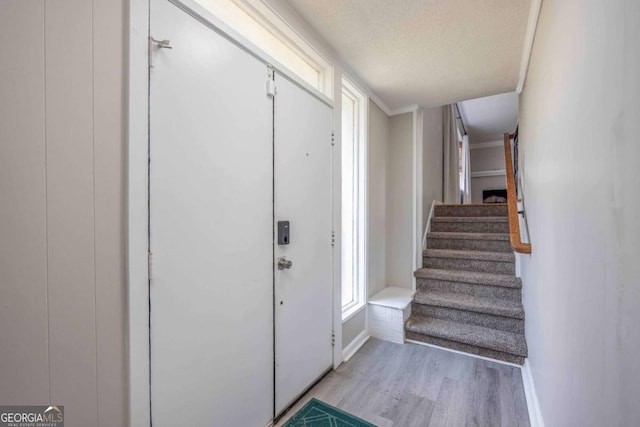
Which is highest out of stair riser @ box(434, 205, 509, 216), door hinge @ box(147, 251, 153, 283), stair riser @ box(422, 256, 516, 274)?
stair riser @ box(434, 205, 509, 216)

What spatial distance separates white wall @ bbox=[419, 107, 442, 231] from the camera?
3468 mm

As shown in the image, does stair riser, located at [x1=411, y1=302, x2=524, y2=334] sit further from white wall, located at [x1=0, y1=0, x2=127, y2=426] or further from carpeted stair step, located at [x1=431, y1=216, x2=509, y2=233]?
white wall, located at [x1=0, y1=0, x2=127, y2=426]

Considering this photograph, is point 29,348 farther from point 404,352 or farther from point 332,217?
point 404,352

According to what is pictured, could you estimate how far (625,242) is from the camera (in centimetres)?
58

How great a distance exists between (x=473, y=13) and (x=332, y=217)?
1.55 metres

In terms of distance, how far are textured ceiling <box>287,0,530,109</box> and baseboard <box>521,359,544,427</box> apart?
232 cm

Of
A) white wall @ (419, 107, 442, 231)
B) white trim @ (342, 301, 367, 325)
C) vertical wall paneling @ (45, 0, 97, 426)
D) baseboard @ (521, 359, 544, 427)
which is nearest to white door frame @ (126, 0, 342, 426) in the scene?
vertical wall paneling @ (45, 0, 97, 426)

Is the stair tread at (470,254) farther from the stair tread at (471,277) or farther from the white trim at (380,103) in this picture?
the white trim at (380,103)

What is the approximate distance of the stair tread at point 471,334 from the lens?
2240 mm

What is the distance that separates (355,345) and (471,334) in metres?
1.00

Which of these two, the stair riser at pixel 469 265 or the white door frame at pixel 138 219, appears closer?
the white door frame at pixel 138 219

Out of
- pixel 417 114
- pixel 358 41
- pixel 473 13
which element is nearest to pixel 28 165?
pixel 358 41

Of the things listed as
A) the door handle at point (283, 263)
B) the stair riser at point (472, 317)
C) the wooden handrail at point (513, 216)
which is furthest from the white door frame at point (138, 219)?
the stair riser at point (472, 317)

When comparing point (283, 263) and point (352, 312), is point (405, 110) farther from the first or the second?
point (283, 263)
